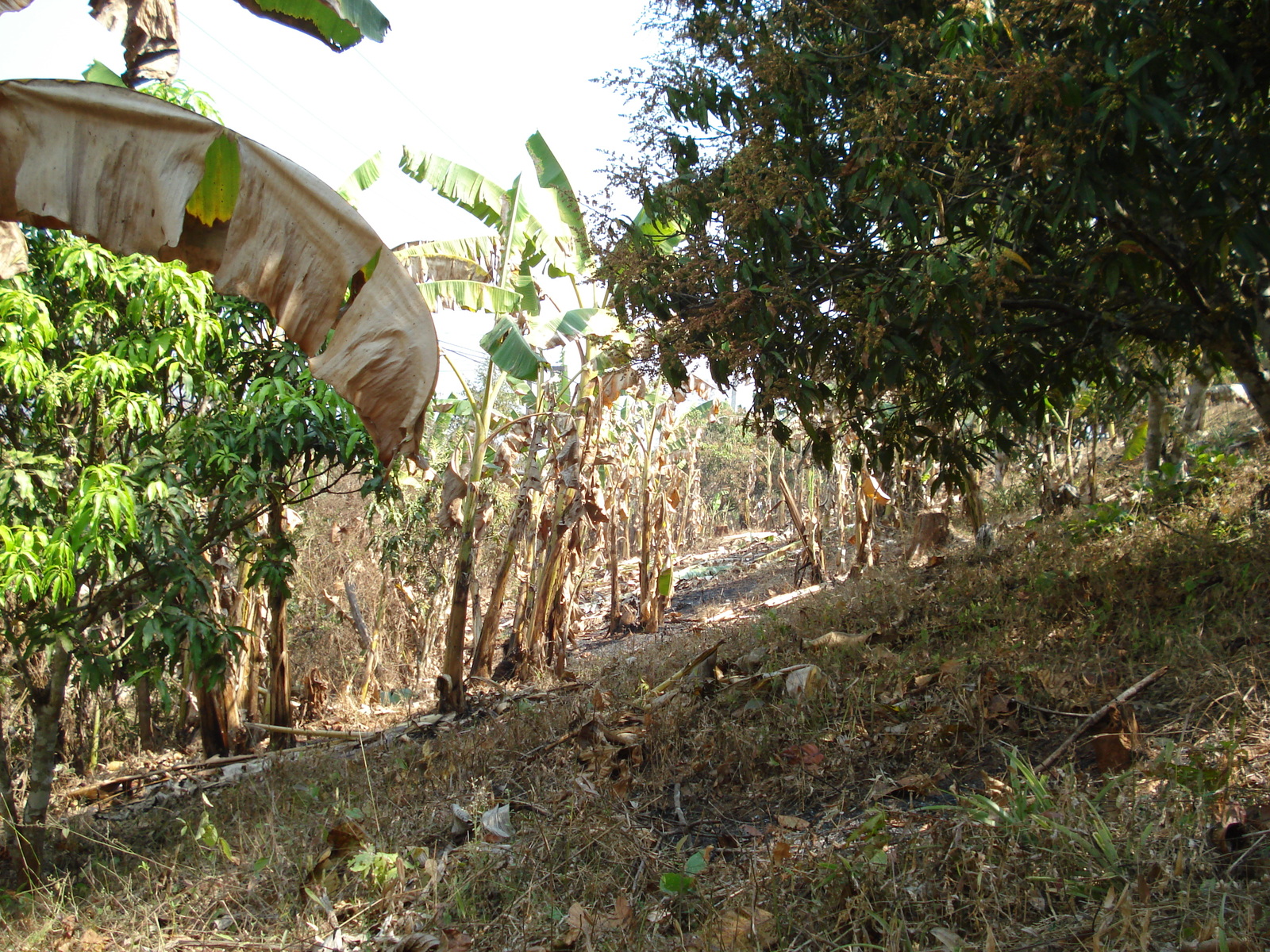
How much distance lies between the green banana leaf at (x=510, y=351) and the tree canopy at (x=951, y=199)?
3527 mm

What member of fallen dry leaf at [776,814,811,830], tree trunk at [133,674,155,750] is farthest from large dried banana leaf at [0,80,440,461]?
tree trunk at [133,674,155,750]

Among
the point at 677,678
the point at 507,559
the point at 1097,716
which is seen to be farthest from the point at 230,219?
the point at 507,559

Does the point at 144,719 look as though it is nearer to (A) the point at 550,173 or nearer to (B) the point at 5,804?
(B) the point at 5,804

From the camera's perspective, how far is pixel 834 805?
12.0ft

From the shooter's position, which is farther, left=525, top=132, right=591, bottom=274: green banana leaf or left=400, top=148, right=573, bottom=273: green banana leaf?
left=400, top=148, right=573, bottom=273: green banana leaf

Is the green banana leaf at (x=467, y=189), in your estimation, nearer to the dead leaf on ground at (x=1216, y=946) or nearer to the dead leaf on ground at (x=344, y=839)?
the dead leaf on ground at (x=344, y=839)

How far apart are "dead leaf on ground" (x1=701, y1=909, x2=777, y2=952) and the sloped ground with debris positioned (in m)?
0.01

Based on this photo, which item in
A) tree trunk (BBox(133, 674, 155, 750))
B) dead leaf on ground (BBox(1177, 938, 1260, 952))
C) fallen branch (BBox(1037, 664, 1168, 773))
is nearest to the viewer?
dead leaf on ground (BBox(1177, 938, 1260, 952))

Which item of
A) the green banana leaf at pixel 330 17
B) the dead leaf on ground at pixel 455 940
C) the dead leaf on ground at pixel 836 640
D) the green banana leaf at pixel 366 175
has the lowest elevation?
the dead leaf on ground at pixel 455 940

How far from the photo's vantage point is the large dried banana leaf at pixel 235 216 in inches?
100.0

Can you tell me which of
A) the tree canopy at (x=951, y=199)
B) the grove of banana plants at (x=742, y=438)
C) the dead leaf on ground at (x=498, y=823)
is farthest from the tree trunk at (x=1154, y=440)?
the dead leaf on ground at (x=498, y=823)

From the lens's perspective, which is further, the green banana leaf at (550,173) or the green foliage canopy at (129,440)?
the green banana leaf at (550,173)

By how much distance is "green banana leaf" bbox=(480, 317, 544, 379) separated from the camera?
324 inches

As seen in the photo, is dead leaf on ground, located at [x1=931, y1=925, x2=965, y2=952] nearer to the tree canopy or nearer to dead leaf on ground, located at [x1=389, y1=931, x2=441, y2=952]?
dead leaf on ground, located at [x1=389, y1=931, x2=441, y2=952]
